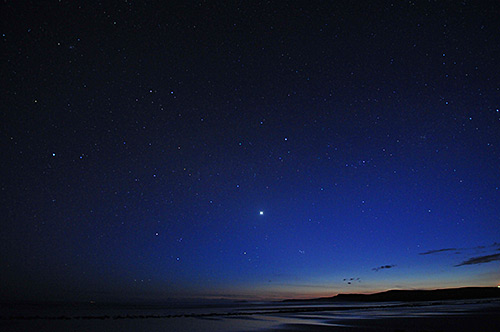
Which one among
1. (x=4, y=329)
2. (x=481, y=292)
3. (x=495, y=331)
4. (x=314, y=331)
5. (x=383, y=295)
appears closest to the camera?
(x=495, y=331)

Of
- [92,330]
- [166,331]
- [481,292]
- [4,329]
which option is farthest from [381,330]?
Answer: [481,292]

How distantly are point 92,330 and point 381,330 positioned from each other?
57.1ft

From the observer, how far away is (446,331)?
636 inches

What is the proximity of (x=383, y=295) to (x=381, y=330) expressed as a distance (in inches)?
5928

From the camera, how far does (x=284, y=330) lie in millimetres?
19781

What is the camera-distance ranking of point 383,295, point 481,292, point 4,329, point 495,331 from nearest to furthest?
point 495,331 → point 4,329 → point 481,292 → point 383,295

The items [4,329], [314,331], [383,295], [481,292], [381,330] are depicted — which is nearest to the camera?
[381,330]

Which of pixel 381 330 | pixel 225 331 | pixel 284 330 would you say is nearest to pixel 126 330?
pixel 225 331

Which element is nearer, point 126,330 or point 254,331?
point 254,331

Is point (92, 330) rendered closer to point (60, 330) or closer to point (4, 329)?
point (60, 330)

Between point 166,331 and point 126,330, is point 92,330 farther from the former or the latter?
point 166,331

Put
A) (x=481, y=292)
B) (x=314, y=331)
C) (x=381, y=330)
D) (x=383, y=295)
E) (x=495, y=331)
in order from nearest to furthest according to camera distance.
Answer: (x=495, y=331) → (x=381, y=330) → (x=314, y=331) → (x=481, y=292) → (x=383, y=295)

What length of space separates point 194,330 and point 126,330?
4416 mm

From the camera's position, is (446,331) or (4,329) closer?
(446,331)
